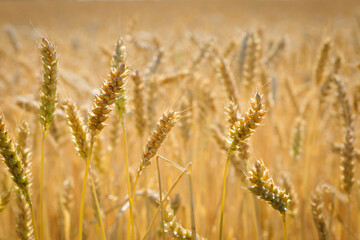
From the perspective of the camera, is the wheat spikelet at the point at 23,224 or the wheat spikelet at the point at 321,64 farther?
the wheat spikelet at the point at 321,64

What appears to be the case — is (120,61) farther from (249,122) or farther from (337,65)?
(337,65)

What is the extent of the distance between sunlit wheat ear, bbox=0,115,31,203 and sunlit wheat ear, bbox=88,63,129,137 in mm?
215

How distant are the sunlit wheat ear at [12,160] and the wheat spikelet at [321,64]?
5.68 feet

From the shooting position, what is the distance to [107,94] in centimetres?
70

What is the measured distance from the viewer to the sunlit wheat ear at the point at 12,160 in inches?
27.0

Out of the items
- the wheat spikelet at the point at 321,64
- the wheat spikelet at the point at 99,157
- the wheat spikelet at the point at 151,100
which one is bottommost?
the wheat spikelet at the point at 99,157

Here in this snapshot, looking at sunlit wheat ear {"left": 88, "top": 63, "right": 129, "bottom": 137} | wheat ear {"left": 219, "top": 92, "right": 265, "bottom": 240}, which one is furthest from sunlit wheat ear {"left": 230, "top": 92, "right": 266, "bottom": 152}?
sunlit wheat ear {"left": 88, "top": 63, "right": 129, "bottom": 137}

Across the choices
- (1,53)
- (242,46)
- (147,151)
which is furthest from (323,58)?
(1,53)

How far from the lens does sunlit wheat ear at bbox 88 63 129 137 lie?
2.27 ft

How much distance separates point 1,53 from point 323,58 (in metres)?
3.78

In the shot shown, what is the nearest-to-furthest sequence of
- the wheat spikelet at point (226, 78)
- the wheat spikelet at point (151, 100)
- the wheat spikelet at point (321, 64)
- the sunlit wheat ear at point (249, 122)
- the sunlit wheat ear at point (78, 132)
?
the sunlit wheat ear at point (249, 122)
the sunlit wheat ear at point (78, 132)
the wheat spikelet at point (226, 78)
the wheat spikelet at point (151, 100)
the wheat spikelet at point (321, 64)

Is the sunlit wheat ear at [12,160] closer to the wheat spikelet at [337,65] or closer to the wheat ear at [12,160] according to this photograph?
the wheat ear at [12,160]

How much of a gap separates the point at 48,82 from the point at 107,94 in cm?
20

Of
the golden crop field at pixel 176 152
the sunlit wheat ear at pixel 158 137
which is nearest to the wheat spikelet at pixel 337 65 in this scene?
the golden crop field at pixel 176 152
